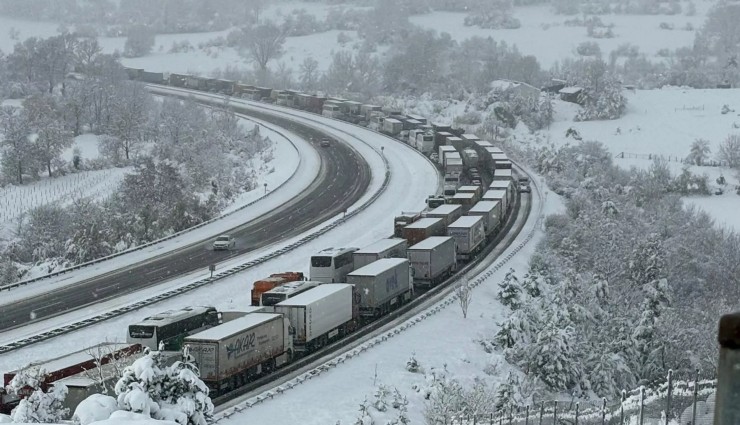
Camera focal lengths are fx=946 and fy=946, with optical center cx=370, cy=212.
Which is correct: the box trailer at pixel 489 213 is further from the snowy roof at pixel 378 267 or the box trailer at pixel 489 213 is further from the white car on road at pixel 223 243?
the white car on road at pixel 223 243

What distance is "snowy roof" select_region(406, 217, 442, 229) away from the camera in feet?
194

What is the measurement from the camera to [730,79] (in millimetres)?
151125

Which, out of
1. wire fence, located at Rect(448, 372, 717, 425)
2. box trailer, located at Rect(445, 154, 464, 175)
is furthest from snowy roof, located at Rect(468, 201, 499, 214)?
wire fence, located at Rect(448, 372, 717, 425)

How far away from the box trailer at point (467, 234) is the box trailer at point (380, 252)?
16.3 ft

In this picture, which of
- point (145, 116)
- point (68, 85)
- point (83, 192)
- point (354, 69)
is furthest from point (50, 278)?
point (354, 69)

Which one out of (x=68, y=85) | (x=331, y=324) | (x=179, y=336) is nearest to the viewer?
(x=179, y=336)

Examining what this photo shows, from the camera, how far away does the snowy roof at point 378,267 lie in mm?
46625

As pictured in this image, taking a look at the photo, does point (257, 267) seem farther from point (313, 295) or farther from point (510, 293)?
point (313, 295)

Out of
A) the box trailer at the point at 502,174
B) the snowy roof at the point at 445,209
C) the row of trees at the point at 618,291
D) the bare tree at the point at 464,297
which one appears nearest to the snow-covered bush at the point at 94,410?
the row of trees at the point at 618,291

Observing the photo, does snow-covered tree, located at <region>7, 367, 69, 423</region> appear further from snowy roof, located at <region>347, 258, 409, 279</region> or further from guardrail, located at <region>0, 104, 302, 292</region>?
guardrail, located at <region>0, 104, 302, 292</region>

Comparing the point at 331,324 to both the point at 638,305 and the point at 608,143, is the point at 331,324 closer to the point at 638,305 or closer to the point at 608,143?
the point at 638,305

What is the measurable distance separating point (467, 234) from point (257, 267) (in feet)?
44.1

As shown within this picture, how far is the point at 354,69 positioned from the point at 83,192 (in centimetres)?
8953

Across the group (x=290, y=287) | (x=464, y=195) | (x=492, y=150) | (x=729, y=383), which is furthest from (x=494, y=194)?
(x=729, y=383)
